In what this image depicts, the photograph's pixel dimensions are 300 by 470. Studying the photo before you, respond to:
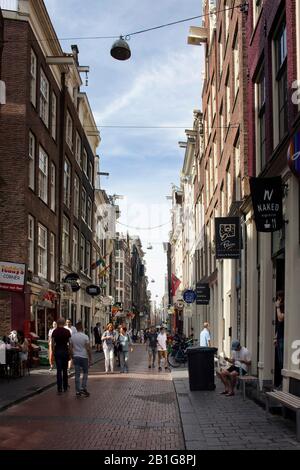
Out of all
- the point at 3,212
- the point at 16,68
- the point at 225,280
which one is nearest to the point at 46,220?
the point at 3,212

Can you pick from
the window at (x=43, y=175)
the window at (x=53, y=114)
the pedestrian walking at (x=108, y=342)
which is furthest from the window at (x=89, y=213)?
the pedestrian walking at (x=108, y=342)

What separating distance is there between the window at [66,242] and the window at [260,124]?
1939 centimetres

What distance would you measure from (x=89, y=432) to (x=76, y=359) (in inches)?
203

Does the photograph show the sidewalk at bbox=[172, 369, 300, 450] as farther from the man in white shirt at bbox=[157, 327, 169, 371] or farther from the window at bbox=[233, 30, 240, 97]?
the window at bbox=[233, 30, 240, 97]

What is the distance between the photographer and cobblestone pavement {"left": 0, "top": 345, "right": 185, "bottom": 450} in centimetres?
876

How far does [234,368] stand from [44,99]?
18.4 m

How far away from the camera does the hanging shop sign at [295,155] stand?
402 inches

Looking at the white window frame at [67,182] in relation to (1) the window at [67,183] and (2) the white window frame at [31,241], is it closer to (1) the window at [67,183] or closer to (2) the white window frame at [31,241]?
(1) the window at [67,183]

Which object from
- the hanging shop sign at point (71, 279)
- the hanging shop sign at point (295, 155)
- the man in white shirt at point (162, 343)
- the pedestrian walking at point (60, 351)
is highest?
the hanging shop sign at point (295, 155)

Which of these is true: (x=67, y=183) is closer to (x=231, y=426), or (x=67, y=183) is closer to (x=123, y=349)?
(x=123, y=349)

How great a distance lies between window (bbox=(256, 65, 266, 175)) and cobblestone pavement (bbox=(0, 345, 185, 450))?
20.5ft

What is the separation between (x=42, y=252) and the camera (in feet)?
93.5

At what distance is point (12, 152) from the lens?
24234mm

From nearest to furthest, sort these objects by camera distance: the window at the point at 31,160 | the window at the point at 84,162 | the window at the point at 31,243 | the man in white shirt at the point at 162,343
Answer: the man in white shirt at the point at 162,343 < the window at the point at 31,243 < the window at the point at 31,160 < the window at the point at 84,162
